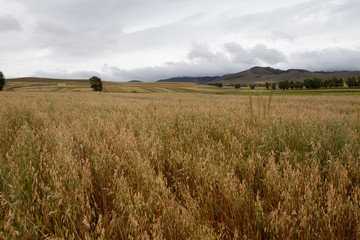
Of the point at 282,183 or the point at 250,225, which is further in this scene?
the point at 282,183

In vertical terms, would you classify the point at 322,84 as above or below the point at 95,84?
below

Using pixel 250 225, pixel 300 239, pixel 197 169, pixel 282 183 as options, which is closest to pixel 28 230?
pixel 197 169

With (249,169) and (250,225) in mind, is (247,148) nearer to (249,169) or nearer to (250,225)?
(249,169)

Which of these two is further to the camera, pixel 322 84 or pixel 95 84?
pixel 322 84

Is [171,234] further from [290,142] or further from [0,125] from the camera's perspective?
[0,125]

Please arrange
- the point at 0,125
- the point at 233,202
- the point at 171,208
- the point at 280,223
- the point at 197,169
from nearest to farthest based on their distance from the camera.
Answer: the point at 280,223, the point at 171,208, the point at 233,202, the point at 197,169, the point at 0,125

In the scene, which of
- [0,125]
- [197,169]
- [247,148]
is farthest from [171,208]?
[0,125]

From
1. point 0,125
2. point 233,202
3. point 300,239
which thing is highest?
point 0,125

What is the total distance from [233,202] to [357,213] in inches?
31.7

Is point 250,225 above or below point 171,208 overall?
below

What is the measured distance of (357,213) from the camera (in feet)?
3.96

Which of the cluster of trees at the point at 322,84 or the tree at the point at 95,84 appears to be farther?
the cluster of trees at the point at 322,84

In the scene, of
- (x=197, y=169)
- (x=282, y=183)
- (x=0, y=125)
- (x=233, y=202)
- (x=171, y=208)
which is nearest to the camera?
(x=171, y=208)

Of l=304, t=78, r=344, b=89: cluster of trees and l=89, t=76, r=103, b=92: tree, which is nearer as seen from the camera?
l=89, t=76, r=103, b=92: tree
